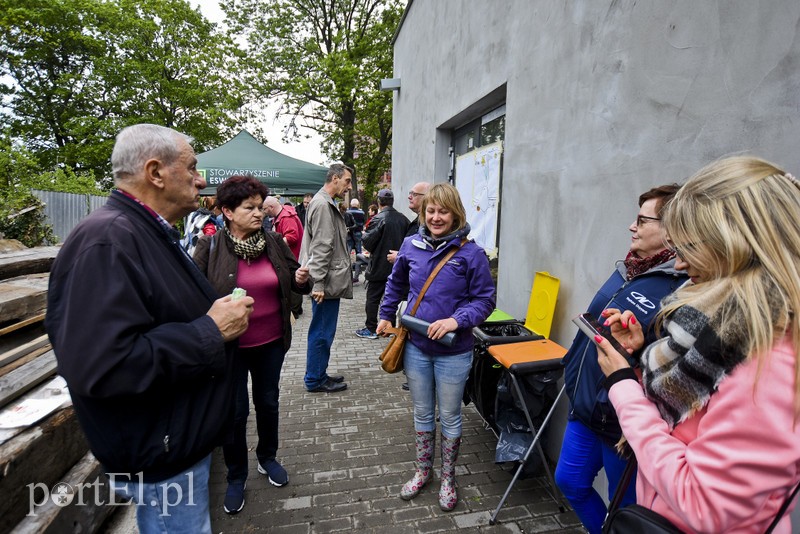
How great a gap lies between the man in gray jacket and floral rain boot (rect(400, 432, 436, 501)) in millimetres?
1646

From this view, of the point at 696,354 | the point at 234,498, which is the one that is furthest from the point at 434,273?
the point at 234,498

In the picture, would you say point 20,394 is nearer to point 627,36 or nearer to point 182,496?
point 182,496

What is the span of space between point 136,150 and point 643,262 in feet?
7.07

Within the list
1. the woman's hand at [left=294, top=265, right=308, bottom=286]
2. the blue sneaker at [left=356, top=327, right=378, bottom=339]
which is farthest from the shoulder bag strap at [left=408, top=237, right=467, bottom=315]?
the blue sneaker at [left=356, top=327, right=378, bottom=339]

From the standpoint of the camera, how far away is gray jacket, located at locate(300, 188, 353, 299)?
151 inches

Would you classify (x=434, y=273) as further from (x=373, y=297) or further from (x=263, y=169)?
(x=263, y=169)

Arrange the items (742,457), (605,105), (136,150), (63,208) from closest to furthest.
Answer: (742,457) → (136,150) → (605,105) → (63,208)

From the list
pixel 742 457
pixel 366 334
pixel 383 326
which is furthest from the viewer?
pixel 366 334

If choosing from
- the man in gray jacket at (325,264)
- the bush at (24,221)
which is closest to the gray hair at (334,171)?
the man in gray jacket at (325,264)

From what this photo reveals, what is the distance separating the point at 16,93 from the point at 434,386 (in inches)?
1029

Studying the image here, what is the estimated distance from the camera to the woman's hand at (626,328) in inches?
59.1

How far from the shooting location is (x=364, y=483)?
9.43 feet

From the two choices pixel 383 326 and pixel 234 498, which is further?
pixel 383 326

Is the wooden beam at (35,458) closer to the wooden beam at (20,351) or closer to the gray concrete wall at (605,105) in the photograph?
the wooden beam at (20,351)
